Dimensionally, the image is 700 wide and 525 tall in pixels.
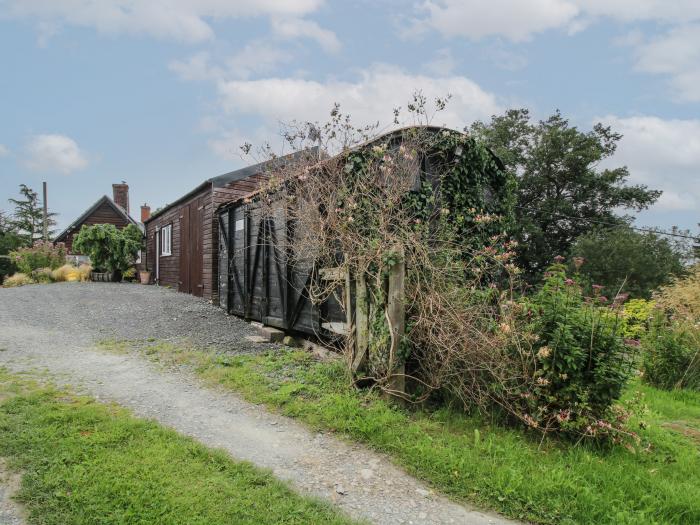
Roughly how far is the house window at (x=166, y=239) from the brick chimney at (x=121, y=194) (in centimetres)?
1539

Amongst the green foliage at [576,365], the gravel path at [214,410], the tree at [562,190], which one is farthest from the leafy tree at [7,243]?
the tree at [562,190]

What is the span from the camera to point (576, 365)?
401 cm

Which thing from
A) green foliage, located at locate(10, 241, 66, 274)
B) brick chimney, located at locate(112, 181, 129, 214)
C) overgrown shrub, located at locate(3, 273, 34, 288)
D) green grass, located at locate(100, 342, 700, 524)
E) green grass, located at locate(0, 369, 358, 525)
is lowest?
green grass, located at locate(100, 342, 700, 524)

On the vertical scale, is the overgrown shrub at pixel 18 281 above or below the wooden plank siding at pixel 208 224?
below

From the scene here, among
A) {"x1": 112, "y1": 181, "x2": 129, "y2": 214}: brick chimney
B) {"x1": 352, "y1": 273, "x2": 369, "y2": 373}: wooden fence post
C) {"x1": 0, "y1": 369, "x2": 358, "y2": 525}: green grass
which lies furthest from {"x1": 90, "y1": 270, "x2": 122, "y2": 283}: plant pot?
{"x1": 352, "y1": 273, "x2": 369, "y2": 373}: wooden fence post

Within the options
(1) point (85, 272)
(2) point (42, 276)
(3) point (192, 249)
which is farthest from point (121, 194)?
(3) point (192, 249)

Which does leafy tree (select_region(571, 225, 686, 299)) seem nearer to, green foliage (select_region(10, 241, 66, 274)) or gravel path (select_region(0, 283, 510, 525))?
gravel path (select_region(0, 283, 510, 525))

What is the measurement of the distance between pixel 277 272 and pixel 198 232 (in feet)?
22.5

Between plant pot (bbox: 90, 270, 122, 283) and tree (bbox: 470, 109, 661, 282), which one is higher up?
tree (bbox: 470, 109, 661, 282)

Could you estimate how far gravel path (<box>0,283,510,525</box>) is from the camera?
320 cm

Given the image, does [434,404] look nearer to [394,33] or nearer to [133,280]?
[394,33]

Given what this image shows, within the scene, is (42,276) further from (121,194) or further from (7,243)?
(7,243)

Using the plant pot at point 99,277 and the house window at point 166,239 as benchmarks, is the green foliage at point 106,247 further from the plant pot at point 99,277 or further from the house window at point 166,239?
the house window at point 166,239

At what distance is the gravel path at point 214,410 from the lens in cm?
320
